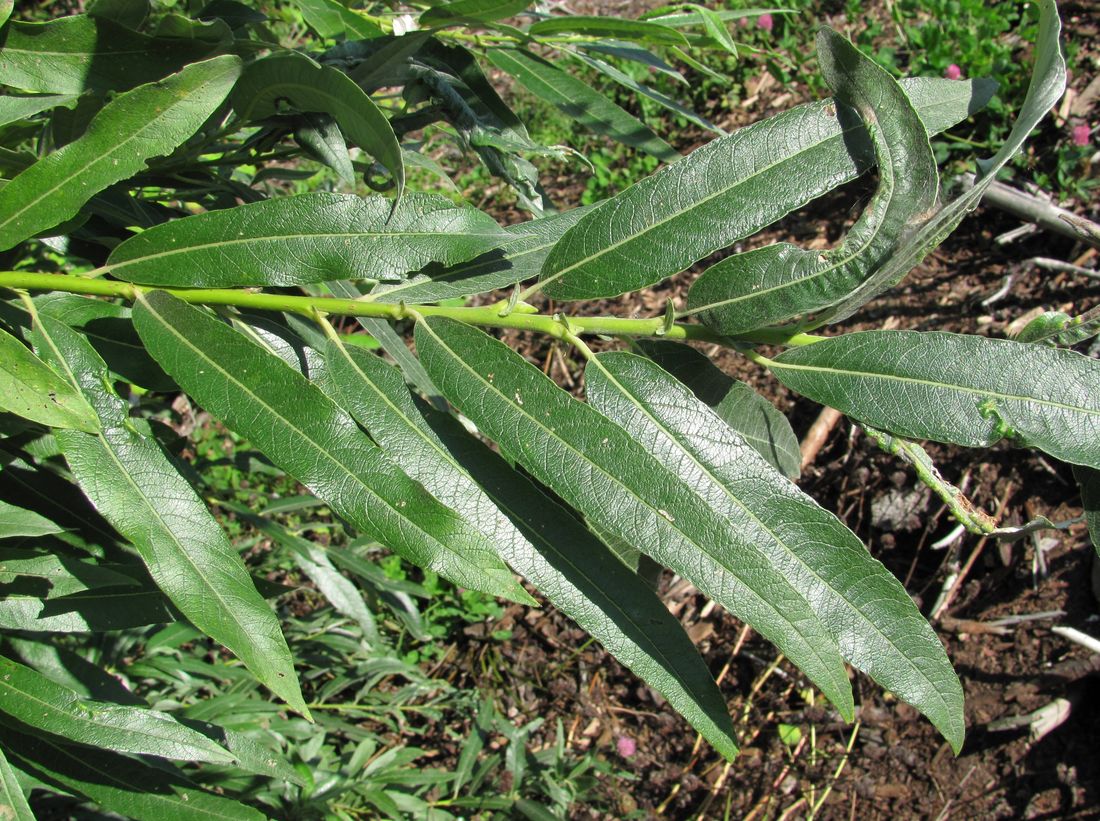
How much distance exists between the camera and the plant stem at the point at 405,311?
40.1 inches

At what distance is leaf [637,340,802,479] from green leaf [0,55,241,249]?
0.62m

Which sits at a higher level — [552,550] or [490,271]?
[490,271]

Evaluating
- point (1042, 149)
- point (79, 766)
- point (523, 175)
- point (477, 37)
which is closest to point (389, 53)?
point (523, 175)

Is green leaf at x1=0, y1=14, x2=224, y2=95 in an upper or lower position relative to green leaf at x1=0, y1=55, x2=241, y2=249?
upper

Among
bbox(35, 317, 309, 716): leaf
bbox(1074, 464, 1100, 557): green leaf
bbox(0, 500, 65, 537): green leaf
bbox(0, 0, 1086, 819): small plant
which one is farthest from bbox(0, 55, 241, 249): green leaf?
bbox(1074, 464, 1100, 557): green leaf

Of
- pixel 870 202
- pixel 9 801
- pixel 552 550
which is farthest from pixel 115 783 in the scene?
pixel 870 202

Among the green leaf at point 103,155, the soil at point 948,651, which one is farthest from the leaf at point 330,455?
the soil at point 948,651

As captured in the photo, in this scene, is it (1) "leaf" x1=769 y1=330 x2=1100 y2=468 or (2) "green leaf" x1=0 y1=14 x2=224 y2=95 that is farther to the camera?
(2) "green leaf" x1=0 y1=14 x2=224 y2=95

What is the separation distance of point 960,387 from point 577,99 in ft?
Result: 3.35

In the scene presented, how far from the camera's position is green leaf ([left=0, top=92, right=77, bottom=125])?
1.17 m

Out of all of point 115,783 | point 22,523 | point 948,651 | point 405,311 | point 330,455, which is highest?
point 405,311

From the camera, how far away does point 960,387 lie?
89 centimetres

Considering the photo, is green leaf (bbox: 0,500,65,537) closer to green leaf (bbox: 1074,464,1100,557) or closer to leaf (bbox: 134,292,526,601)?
leaf (bbox: 134,292,526,601)

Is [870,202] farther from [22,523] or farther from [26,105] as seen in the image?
[22,523]
